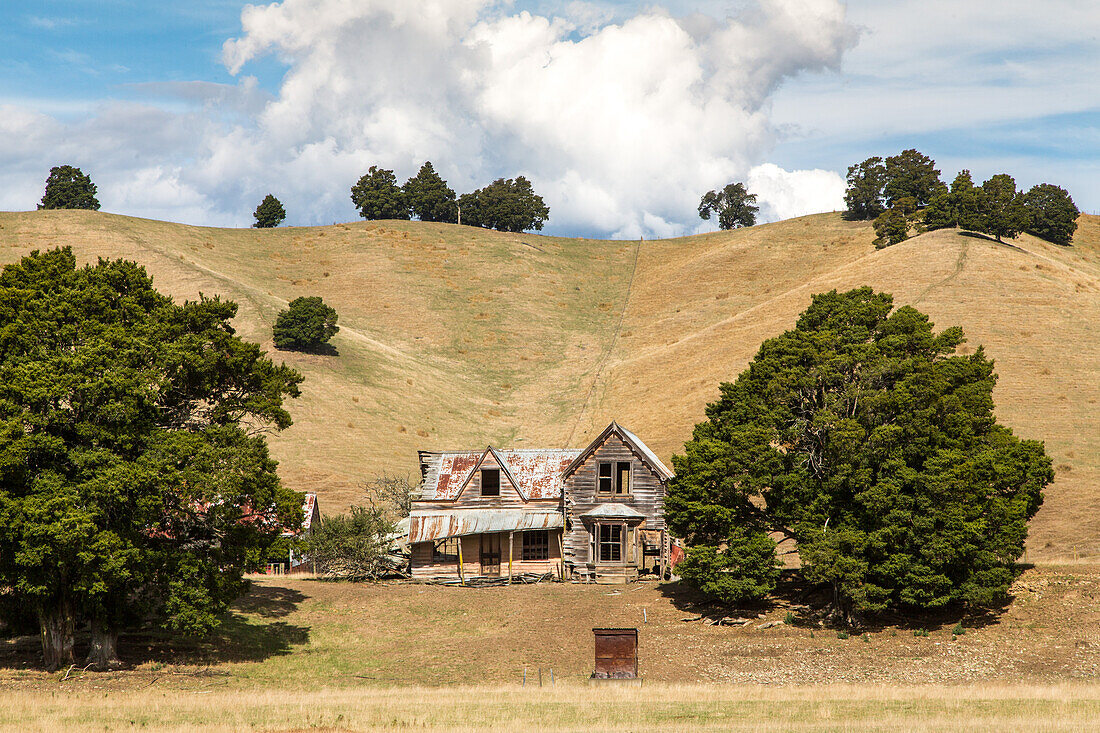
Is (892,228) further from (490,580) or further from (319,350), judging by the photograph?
(490,580)

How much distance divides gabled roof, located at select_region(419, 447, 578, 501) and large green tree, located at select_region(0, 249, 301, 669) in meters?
16.6

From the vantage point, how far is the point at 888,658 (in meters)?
35.1

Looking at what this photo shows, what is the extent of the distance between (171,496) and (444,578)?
1998 cm

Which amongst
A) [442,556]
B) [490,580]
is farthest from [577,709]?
[442,556]

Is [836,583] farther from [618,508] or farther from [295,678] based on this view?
[295,678]

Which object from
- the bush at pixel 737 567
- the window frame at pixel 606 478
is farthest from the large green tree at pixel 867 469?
the window frame at pixel 606 478

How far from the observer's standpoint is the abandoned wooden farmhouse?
50.1 metres

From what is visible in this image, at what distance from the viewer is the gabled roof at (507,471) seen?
52.3 meters

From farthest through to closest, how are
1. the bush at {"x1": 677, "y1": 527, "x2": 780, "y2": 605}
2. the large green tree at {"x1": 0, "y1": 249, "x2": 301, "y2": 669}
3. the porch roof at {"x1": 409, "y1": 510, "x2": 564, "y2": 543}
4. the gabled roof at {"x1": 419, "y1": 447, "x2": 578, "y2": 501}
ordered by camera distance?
the gabled roof at {"x1": 419, "y1": 447, "x2": 578, "y2": 501} → the porch roof at {"x1": 409, "y1": 510, "x2": 564, "y2": 543} → the bush at {"x1": 677, "y1": 527, "x2": 780, "y2": 605} → the large green tree at {"x1": 0, "y1": 249, "x2": 301, "y2": 669}

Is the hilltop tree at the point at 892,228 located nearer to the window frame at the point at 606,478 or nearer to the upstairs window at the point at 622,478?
the upstairs window at the point at 622,478

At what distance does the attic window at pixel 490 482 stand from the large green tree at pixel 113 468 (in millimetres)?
16954

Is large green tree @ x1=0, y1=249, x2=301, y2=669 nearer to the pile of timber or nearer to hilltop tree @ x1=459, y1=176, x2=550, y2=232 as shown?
the pile of timber

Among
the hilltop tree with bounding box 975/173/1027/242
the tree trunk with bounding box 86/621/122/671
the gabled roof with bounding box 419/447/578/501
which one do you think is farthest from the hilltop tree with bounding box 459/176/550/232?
the tree trunk with bounding box 86/621/122/671

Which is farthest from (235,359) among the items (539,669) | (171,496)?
(539,669)
